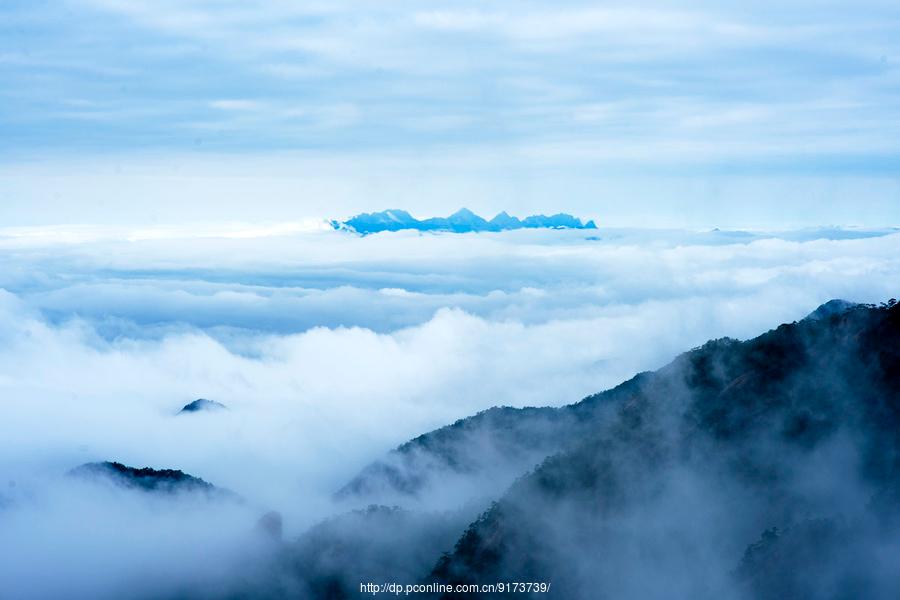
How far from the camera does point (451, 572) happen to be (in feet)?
389

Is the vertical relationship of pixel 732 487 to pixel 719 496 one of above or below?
above

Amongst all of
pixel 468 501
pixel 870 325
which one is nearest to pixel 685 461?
pixel 870 325

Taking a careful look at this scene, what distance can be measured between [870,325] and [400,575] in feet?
243

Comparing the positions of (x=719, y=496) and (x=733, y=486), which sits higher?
(x=733, y=486)

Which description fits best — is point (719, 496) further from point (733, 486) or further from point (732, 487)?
point (733, 486)

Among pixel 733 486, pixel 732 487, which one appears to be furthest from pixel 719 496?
pixel 733 486

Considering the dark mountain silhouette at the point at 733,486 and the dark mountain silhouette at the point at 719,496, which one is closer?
the dark mountain silhouette at the point at 733,486

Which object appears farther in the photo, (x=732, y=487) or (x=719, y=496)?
(x=732, y=487)

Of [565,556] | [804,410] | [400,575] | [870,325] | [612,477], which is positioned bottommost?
[400,575]

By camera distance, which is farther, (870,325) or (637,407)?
(637,407)

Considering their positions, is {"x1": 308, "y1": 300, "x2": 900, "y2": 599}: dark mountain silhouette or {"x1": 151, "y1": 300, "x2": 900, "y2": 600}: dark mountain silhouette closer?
{"x1": 308, "y1": 300, "x2": 900, "y2": 599}: dark mountain silhouette

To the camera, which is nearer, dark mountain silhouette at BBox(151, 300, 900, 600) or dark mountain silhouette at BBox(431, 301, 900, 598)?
dark mountain silhouette at BBox(431, 301, 900, 598)

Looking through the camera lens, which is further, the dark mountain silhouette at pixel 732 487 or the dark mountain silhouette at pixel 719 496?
the dark mountain silhouette at pixel 719 496

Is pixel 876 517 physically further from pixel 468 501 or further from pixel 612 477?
pixel 468 501
